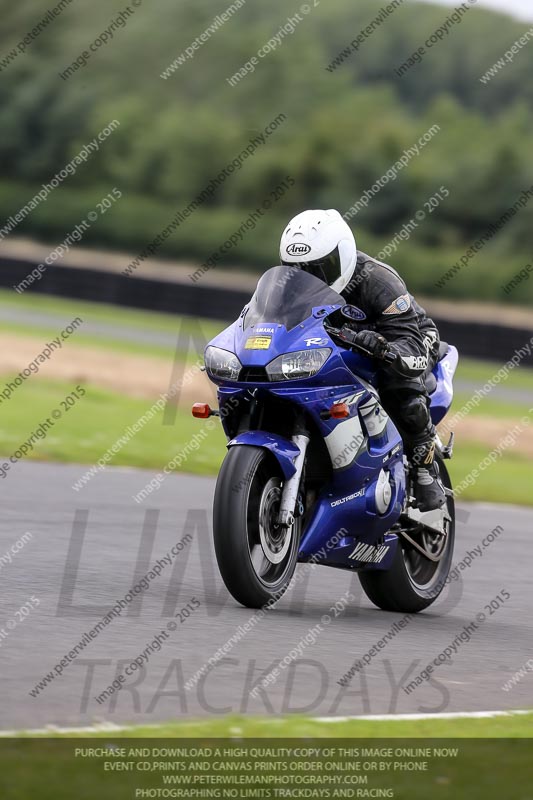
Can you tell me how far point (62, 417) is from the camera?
15484mm

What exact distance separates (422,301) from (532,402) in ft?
52.2

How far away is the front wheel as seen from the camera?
6.31m

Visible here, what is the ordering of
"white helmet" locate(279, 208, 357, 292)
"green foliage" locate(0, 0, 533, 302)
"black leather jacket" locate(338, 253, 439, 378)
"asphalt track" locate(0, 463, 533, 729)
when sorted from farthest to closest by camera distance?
"green foliage" locate(0, 0, 533, 302) < "black leather jacket" locate(338, 253, 439, 378) < "white helmet" locate(279, 208, 357, 292) < "asphalt track" locate(0, 463, 533, 729)

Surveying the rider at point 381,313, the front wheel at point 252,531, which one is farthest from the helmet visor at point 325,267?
the front wheel at point 252,531

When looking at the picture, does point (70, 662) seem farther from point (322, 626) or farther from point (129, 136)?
point (129, 136)

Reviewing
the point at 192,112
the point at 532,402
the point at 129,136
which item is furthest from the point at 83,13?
the point at 532,402

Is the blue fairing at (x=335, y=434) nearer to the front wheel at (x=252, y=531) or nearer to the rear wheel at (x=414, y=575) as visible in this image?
the front wheel at (x=252, y=531)

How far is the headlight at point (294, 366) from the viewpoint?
654 centimetres

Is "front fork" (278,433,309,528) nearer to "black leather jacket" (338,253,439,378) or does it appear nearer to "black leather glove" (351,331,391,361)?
"black leather glove" (351,331,391,361)

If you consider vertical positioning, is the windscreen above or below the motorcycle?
above

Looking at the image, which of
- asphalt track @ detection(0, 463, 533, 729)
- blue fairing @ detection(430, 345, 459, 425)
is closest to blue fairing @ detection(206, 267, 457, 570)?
asphalt track @ detection(0, 463, 533, 729)

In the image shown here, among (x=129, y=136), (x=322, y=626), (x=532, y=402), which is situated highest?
(x=322, y=626)

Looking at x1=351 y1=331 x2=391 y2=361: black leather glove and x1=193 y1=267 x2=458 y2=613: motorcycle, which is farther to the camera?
x1=351 y1=331 x2=391 y2=361: black leather glove

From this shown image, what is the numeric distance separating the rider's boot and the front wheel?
3.15 feet
